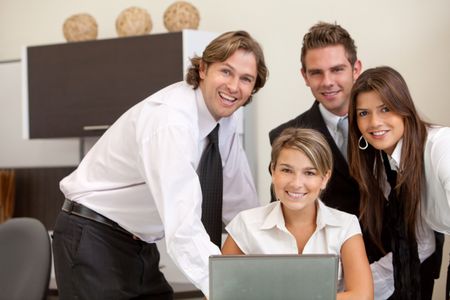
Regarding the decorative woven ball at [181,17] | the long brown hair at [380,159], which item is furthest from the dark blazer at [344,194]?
the decorative woven ball at [181,17]

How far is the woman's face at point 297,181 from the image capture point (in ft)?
6.09

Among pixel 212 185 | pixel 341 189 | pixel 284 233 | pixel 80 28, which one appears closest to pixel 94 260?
pixel 212 185

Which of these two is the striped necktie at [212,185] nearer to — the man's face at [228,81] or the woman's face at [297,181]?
the man's face at [228,81]

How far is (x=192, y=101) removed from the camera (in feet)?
5.98

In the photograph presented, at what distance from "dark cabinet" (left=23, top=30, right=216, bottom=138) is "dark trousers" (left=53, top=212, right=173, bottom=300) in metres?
1.43

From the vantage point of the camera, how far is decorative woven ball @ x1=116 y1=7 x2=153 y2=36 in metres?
3.44

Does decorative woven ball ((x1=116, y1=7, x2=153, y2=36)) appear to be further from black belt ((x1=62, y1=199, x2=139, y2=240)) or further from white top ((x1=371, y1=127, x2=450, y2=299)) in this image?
white top ((x1=371, y1=127, x2=450, y2=299))

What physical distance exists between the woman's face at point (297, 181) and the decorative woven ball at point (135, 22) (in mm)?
1769

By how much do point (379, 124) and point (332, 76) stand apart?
0.43 m

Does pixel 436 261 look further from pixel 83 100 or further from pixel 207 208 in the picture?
pixel 83 100

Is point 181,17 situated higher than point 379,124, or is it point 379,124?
point 181,17

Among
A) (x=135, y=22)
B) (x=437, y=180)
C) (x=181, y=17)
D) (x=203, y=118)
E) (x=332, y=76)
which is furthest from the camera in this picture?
(x=135, y=22)

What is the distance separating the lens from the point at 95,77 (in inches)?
137

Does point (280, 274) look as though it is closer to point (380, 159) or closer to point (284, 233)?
point (284, 233)
